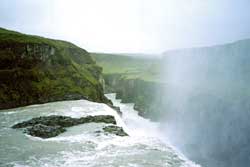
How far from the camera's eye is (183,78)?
95.8 meters

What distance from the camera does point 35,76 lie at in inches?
1750

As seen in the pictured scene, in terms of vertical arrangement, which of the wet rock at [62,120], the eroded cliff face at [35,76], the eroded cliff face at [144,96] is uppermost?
the eroded cliff face at [35,76]

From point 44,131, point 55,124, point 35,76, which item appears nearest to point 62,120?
point 55,124

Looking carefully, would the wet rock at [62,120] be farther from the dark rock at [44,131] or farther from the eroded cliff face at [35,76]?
the eroded cliff face at [35,76]

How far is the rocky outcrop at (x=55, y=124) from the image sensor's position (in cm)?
2416

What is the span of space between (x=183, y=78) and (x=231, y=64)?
24.4m

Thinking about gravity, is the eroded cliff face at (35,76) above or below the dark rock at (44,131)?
above

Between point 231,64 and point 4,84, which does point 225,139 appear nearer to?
point 231,64

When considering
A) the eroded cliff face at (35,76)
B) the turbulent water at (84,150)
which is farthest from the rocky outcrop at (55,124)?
the eroded cliff face at (35,76)

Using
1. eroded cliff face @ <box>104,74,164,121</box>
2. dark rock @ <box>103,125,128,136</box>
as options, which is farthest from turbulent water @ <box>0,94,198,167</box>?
eroded cliff face @ <box>104,74,164,121</box>

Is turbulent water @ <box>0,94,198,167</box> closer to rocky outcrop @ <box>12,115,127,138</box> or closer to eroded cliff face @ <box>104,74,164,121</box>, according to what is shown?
rocky outcrop @ <box>12,115,127,138</box>

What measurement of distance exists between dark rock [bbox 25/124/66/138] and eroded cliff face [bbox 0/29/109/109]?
15.1 metres

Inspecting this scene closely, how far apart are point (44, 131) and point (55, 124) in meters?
2.95

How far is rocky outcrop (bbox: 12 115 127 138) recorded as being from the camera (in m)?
24.2
